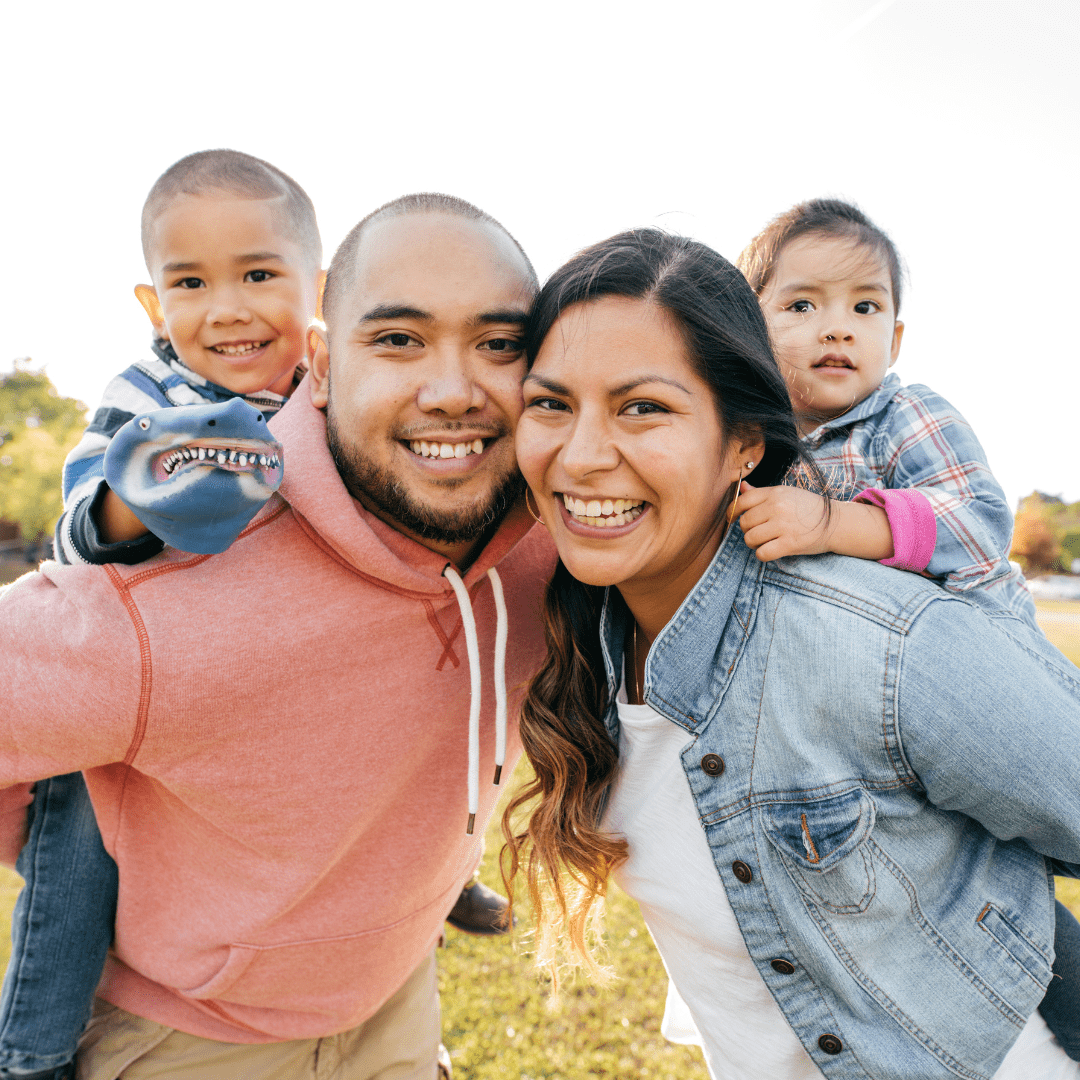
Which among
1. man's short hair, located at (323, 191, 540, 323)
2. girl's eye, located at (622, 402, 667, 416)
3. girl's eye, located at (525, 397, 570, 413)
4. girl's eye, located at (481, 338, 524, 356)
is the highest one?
man's short hair, located at (323, 191, 540, 323)

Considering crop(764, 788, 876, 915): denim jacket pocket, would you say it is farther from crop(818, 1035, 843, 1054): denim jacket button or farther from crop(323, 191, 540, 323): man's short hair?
crop(323, 191, 540, 323): man's short hair

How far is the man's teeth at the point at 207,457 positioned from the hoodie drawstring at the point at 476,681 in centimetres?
67

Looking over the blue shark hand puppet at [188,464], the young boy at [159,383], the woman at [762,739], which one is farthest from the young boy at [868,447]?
the young boy at [159,383]

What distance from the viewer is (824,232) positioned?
105 inches

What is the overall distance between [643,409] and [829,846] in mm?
1082

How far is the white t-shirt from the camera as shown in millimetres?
1781

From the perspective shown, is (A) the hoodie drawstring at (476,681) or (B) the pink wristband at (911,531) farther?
(A) the hoodie drawstring at (476,681)

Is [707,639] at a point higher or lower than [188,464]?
lower

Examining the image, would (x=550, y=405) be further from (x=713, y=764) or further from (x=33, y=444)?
(x=33, y=444)

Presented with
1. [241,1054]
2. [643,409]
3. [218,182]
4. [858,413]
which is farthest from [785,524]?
[218,182]

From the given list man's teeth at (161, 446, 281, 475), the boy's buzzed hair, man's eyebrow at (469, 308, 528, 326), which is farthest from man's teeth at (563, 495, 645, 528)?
the boy's buzzed hair

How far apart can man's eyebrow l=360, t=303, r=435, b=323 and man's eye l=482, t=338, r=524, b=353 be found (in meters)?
0.18

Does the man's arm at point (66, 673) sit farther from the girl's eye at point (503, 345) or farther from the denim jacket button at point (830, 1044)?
the denim jacket button at point (830, 1044)

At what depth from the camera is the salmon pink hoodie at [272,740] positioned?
5.53 feet
